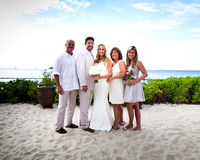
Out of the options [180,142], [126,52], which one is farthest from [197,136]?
[126,52]

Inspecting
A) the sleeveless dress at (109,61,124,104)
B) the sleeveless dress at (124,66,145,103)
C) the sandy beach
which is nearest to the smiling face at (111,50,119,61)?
the sleeveless dress at (109,61,124,104)

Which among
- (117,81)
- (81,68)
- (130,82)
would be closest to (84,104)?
(81,68)

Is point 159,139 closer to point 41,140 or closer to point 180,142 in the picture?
point 180,142

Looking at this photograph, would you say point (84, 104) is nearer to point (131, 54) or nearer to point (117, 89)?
point (117, 89)

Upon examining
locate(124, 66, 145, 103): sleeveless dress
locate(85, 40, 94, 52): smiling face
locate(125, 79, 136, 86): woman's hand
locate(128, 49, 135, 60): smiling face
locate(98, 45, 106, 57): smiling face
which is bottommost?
locate(124, 66, 145, 103): sleeveless dress

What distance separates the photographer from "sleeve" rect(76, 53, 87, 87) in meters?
4.20

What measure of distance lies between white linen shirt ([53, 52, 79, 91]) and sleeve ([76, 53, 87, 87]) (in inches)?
5.8

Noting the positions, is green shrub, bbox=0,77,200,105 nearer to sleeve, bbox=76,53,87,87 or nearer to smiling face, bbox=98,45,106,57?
sleeve, bbox=76,53,87,87

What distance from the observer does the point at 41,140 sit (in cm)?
388

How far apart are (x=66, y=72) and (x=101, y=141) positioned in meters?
2.07

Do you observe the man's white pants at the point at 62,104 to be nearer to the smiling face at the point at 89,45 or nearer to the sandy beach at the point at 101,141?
the sandy beach at the point at 101,141

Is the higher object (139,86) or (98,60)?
(98,60)

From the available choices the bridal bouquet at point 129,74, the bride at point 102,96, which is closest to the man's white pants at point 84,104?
the bride at point 102,96

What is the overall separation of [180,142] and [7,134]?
471 cm
